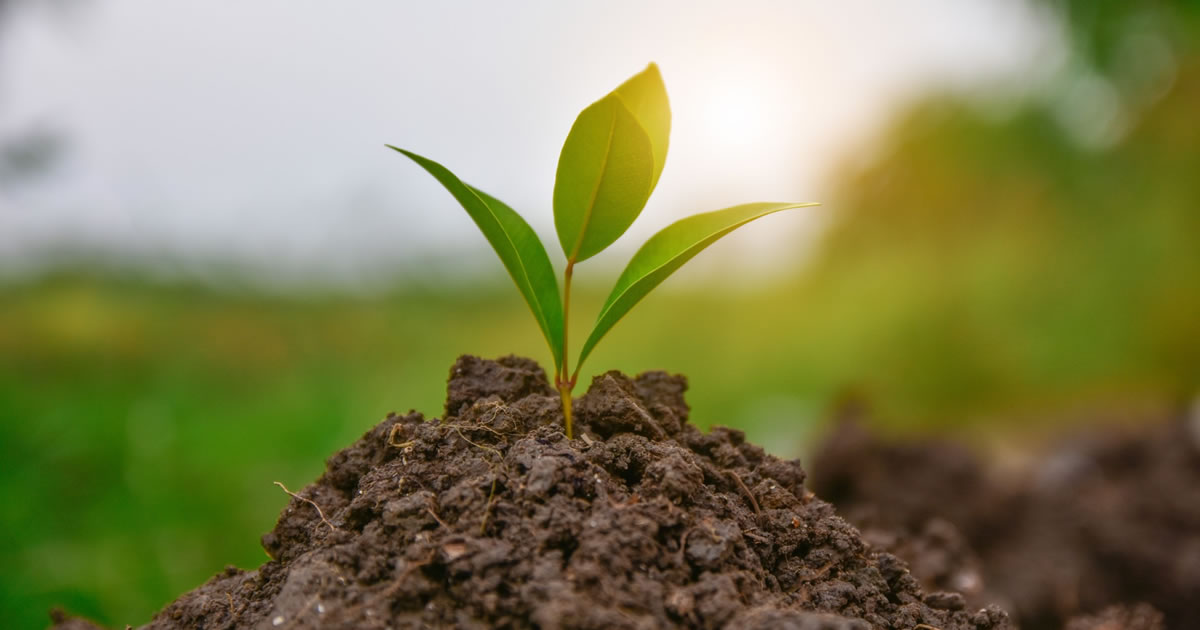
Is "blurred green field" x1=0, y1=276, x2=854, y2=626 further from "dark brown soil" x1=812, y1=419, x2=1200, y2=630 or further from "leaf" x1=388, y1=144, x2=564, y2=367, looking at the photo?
"dark brown soil" x1=812, y1=419, x2=1200, y2=630

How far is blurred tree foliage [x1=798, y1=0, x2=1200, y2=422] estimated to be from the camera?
542 centimetres

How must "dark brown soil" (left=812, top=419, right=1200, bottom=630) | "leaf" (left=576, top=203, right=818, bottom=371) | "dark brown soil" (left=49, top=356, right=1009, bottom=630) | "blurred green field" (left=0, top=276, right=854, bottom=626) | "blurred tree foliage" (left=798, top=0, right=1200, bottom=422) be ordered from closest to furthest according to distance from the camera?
"dark brown soil" (left=49, top=356, right=1009, bottom=630) → "leaf" (left=576, top=203, right=818, bottom=371) → "dark brown soil" (left=812, top=419, right=1200, bottom=630) → "blurred green field" (left=0, top=276, right=854, bottom=626) → "blurred tree foliage" (left=798, top=0, right=1200, bottom=422)

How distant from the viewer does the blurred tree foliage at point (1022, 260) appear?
213 inches

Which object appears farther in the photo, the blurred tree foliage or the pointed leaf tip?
the blurred tree foliage

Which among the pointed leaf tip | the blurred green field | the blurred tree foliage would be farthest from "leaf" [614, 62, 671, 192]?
the blurred tree foliage

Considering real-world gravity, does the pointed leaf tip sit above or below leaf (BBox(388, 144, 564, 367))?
above

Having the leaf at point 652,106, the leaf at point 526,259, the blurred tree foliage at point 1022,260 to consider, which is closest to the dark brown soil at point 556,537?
the leaf at point 526,259

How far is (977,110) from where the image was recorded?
19.2 feet

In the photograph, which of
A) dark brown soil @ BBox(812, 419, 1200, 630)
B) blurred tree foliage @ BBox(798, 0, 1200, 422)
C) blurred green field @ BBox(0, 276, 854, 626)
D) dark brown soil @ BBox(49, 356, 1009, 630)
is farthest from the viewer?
blurred tree foliage @ BBox(798, 0, 1200, 422)

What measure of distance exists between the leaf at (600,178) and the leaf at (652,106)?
0.01 metres

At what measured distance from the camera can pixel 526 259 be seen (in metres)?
0.81

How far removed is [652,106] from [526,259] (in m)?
0.20

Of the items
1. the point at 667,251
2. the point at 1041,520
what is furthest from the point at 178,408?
the point at 1041,520

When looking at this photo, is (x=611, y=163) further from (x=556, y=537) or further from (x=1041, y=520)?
(x=1041, y=520)
